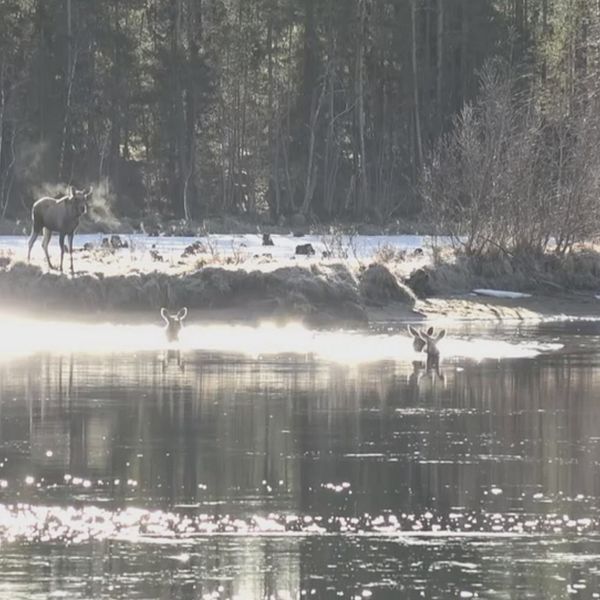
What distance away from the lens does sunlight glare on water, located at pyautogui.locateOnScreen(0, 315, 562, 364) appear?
27594 millimetres

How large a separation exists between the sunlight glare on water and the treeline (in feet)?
106

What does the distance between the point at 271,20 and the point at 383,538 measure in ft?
189

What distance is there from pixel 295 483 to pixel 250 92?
5875 cm

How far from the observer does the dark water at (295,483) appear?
40.0 feet

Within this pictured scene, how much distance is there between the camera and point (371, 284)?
1414 inches

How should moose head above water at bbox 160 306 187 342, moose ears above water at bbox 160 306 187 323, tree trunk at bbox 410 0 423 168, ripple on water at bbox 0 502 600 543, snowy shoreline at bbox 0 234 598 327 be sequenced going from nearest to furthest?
ripple on water at bbox 0 502 600 543 → moose head above water at bbox 160 306 187 342 → moose ears above water at bbox 160 306 187 323 → snowy shoreline at bbox 0 234 598 327 → tree trunk at bbox 410 0 423 168

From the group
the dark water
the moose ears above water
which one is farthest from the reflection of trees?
the moose ears above water

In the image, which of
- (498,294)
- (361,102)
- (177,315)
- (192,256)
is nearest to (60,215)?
(192,256)

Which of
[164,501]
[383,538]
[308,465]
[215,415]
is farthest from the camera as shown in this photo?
[215,415]

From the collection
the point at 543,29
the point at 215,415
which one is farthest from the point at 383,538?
the point at 543,29

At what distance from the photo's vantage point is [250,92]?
241ft

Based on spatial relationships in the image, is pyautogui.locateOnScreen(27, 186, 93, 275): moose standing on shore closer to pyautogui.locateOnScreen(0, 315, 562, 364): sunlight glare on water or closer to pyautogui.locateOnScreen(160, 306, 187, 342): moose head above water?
pyautogui.locateOnScreen(0, 315, 562, 364): sunlight glare on water

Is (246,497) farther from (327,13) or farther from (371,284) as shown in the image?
(327,13)

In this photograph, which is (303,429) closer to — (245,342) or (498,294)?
(245,342)
